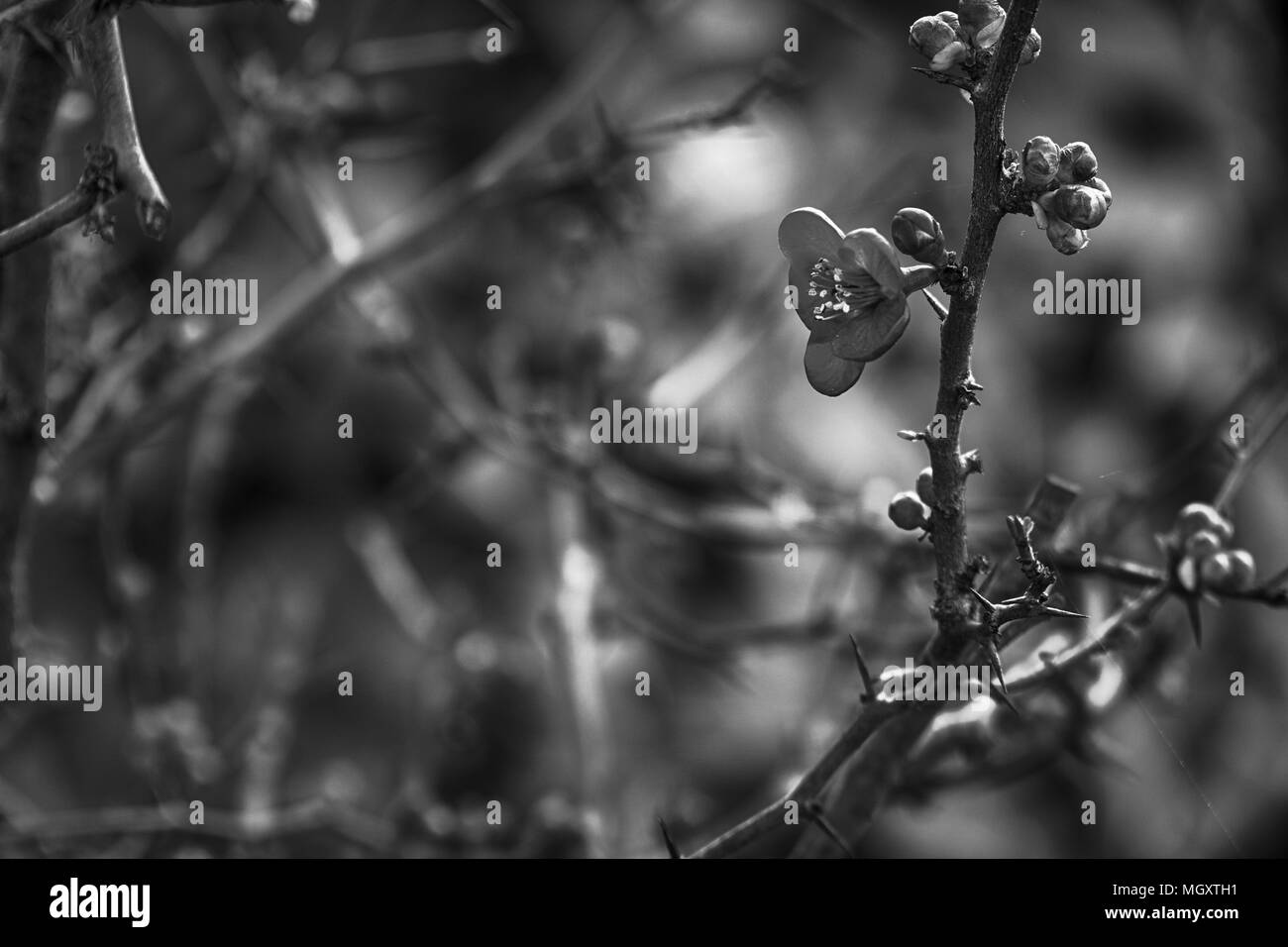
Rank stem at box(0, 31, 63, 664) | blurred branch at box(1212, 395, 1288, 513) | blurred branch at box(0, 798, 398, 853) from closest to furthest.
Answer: stem at box(0, 31, 63, 664), blurred branch at box(1212, 395, 1288, 513), blurred branch at box(0, 798, 398, 853)

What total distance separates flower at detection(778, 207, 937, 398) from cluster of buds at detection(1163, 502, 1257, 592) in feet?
2.54

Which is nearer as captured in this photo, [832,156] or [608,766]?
[608,766]

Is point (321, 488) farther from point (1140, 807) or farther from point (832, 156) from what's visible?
point (1140, 807)

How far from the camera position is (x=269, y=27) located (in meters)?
5.21

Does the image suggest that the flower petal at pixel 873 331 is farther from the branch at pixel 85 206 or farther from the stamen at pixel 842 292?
the branch at pixel 85 206

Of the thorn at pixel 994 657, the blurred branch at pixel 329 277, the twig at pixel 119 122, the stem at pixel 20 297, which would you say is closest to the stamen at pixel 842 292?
the thorn at pixel 994 657

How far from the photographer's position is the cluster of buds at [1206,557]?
2.10 meters

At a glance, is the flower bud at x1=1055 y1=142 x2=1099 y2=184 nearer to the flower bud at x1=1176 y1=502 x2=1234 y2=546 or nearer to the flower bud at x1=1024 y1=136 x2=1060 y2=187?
the flower bud at x1=1024 y1=136 x2=1060 y2=187

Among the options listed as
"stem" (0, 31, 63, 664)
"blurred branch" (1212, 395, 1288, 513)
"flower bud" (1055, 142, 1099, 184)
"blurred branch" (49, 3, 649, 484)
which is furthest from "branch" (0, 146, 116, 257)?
"blurred branch" (1212, 395, 1288, 513)

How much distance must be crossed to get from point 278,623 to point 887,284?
398 centimetres

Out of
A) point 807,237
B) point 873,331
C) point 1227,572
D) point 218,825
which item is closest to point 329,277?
point 218,825

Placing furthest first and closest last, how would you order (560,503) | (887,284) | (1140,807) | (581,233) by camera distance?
(1140,807) < (560,503) < (581,233) < (887,284)

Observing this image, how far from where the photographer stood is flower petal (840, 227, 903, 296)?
1.63 m
